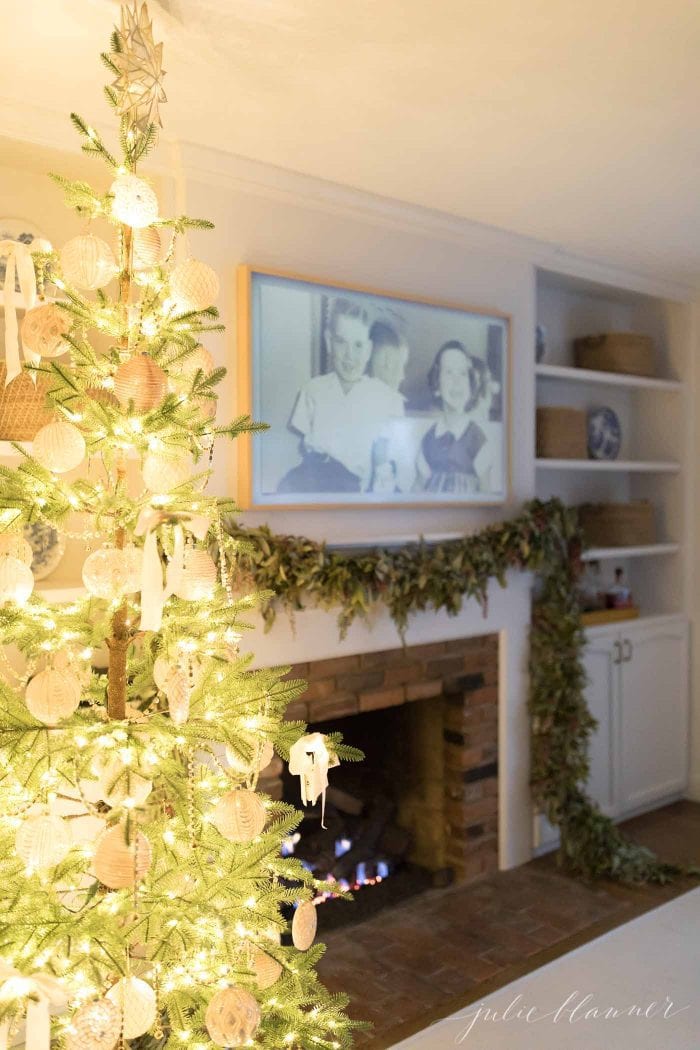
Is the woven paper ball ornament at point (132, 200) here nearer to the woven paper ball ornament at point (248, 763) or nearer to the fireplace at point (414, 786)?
the woven paper ball ornament at point (248, 763)

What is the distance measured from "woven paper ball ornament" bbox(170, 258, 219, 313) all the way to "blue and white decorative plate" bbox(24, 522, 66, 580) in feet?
3.59

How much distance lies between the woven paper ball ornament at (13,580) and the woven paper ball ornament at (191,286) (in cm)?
56

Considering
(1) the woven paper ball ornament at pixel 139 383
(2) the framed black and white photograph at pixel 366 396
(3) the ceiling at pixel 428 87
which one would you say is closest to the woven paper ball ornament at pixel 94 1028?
(1) the woven paper ball ornament at pixel 139 383

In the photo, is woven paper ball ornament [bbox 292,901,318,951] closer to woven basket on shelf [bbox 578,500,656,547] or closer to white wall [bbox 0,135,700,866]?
white wall [bbox 0,135,700,866]

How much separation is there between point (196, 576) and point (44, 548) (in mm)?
1154

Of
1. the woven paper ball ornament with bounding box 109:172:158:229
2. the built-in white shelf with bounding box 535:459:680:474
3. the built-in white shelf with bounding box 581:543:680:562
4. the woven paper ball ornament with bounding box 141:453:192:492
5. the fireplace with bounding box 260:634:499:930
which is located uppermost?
the woven paper ball ornament with bounding box 109:172:158:229

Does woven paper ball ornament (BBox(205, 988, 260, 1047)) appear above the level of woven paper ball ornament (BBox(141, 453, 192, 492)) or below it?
below

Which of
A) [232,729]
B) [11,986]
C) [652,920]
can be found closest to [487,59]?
[232,729]

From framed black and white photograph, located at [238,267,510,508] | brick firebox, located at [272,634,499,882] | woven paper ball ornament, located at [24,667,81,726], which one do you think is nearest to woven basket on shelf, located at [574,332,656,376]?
framed black and white photograph, located at [238,267,510,508]

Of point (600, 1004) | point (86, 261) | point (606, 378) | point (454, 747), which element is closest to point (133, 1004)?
point (86, 261)

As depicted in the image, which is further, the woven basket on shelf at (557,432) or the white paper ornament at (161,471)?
the woven basket on shelf at (557,432)

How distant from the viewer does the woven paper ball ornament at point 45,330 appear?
1738 millimetres

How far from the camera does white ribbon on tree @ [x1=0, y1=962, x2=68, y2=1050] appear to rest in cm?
148

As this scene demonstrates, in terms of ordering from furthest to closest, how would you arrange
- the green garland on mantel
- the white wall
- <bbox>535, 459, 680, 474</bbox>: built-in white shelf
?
<bbox>535, 459, 680, 474</bbox>: built-in white shelf
the green garland on mantel
the white wall
